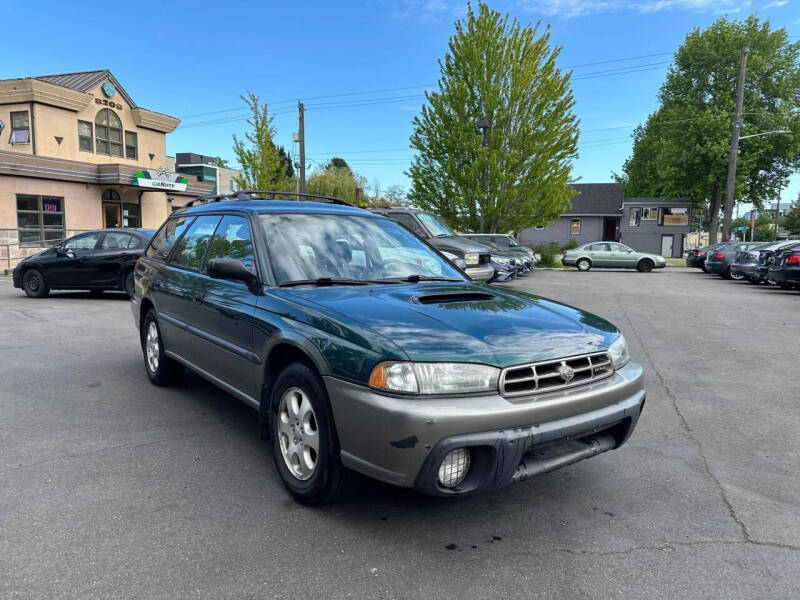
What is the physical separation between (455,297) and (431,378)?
3.21 ft

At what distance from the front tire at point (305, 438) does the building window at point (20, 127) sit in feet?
86.6

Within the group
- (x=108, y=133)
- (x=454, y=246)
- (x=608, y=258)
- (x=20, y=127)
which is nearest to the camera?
(x=454, y=246)

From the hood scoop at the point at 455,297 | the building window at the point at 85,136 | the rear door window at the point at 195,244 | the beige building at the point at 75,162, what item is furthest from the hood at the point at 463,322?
the building window at the point at 85,136

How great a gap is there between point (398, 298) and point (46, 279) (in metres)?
11.8

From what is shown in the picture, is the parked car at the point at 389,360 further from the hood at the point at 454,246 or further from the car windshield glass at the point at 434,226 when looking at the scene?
the car windshield glass at the point at 434,226

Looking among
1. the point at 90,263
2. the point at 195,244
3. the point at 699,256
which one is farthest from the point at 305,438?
the point at 699,256

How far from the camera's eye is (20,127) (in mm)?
24000

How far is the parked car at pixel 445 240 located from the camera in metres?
11.4

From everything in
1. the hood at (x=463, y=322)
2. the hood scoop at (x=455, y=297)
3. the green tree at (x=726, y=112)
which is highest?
the green tree at (x=726, y=112)

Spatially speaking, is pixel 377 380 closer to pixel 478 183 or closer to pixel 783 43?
pixel 478 183

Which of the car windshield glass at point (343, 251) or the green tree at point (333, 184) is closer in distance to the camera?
the car windshield glass at point (343, 251)

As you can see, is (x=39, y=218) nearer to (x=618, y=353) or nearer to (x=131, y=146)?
(x=131, y=146)

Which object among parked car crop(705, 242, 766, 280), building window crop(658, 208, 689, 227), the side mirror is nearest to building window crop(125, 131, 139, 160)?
parked car crop(705, 242, 766, 280)

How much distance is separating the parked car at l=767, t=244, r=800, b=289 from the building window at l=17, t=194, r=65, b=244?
83.2 feet
